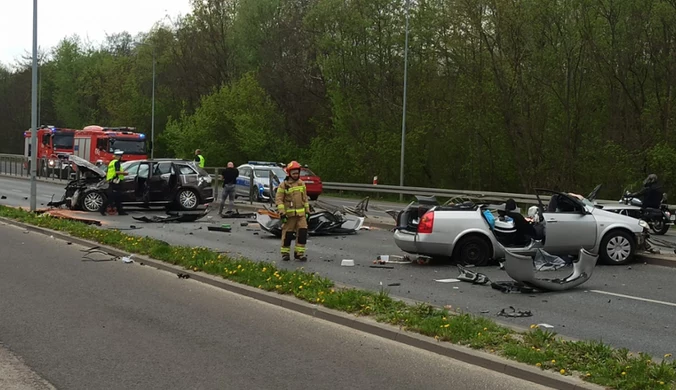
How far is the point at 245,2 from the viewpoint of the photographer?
51344 mm

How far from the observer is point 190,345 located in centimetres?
715

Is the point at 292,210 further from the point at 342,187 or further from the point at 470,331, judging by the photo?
the point at 342,187

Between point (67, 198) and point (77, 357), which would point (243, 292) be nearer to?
point (77, 357)

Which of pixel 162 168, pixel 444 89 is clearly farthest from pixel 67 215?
pixel 444 89

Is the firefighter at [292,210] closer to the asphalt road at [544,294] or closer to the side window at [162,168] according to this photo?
the asphalt road at [544,294]

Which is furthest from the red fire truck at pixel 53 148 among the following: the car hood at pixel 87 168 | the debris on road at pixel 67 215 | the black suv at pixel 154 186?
the debris on road at pixel 67 215

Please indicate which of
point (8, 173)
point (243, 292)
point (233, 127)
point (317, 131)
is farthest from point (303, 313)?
point (8, 173)

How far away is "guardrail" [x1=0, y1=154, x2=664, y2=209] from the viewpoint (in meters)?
21.0

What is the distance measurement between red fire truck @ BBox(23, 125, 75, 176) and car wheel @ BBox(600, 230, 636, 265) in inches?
1457

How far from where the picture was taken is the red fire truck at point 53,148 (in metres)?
44.7

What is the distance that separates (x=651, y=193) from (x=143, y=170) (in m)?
14.5

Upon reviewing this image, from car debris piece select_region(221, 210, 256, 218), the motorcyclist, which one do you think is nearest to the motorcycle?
the motorcyclist

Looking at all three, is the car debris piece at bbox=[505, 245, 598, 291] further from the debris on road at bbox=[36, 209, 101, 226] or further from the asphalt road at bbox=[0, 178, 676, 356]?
the debris on road at bbox=[36, 209, 101, 226]

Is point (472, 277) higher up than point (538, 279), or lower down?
lower down
